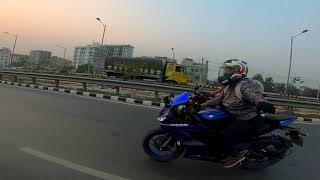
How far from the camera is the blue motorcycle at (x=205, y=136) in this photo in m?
6.77

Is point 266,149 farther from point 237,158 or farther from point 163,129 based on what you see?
point 163,129

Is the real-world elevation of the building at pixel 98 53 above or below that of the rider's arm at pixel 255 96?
above

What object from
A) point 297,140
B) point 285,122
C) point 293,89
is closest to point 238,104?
point 285,122

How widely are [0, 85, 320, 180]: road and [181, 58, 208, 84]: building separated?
45176 millimetres

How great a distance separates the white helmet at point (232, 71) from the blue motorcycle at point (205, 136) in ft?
1.48

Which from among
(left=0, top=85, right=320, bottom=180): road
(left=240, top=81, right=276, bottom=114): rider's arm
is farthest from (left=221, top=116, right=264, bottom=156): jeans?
(left=0, top=85, right=320, bottom=180): road

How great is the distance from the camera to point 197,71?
62312mm

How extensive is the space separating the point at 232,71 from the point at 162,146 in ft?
5.06

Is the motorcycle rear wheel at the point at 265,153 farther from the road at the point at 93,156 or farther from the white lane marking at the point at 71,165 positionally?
the white lane marking at the point at 71,165

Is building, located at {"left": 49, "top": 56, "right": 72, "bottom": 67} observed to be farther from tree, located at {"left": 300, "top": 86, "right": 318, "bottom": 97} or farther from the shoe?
the shoe

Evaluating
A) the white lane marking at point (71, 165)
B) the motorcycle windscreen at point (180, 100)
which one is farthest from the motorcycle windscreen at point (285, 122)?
the white lane marking at point (71, 165)

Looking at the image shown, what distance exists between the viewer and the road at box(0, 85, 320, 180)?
20.5ft

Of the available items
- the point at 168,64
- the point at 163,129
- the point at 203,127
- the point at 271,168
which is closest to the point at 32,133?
the point at 163,129

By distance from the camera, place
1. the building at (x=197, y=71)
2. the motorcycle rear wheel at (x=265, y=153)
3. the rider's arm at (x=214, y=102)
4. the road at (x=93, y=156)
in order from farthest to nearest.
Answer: the building at (x=197, y=71), the rider's arm at (x=214, y=102), the motorcycle rear wheel at (x=265, y=153), the road at (x=93, y=156)
